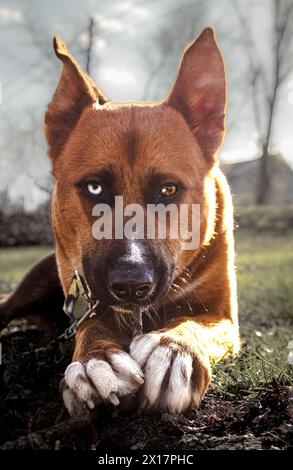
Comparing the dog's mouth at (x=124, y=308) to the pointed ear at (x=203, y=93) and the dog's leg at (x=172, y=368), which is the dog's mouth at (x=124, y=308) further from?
the pointed ear at (x=203, y=93)

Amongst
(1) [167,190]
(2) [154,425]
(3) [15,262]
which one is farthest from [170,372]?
(3) [15,262]

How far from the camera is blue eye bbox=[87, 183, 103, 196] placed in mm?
2951

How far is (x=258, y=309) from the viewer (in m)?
5.94

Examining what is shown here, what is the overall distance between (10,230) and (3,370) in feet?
31.0

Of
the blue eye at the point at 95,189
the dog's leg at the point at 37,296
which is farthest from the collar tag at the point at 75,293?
the dog's leg at the point at 37,296

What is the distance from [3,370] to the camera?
10.3ft

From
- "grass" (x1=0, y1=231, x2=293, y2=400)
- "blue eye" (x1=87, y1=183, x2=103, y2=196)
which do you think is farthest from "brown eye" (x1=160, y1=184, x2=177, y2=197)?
"grass" (x1=0, y1=231, x2=293, y2=400)

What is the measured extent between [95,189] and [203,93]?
2.83ft

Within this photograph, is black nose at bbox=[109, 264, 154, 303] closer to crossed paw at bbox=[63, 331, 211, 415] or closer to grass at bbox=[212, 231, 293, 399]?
crossed paw at bbox=[63, 331, 211, 415]

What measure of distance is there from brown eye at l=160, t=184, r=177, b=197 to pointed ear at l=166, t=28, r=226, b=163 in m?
0.48

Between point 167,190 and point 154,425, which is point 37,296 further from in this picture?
point 154,425

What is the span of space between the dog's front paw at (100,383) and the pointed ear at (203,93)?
1.52 metres

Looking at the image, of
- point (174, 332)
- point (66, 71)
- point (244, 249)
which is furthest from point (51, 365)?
point (244, 249)
